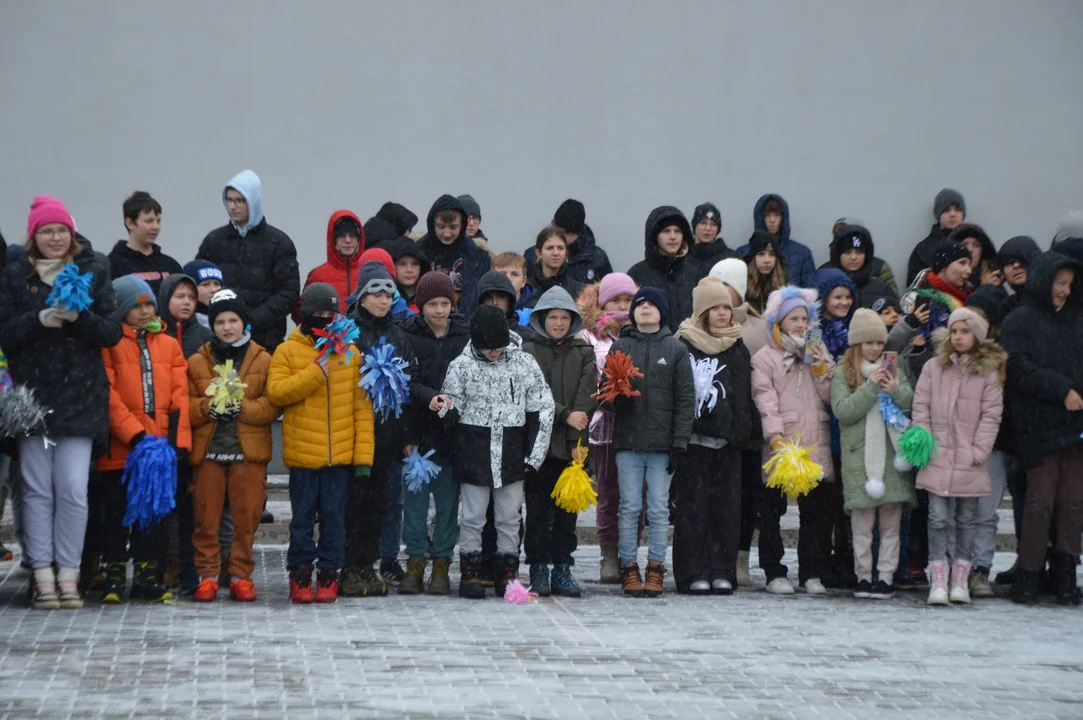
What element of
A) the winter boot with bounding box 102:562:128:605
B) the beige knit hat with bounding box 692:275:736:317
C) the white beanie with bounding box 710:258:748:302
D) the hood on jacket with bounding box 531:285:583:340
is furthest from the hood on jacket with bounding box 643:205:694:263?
the winter boot with bounding box 102:562:128:605

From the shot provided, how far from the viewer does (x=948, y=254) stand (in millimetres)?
10938

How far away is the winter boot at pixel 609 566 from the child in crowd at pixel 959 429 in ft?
6.67

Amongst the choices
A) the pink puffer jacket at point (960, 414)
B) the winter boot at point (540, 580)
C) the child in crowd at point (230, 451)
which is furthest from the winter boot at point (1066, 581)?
the child in crowd at point (230, 451)

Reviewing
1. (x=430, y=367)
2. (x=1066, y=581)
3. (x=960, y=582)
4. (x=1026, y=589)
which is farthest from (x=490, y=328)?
(x=1066, y=581)

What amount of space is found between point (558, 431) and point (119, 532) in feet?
8.84

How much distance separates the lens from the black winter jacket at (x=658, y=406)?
9.93m

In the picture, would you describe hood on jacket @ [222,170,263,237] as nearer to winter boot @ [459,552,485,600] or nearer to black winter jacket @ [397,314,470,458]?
black winter jacket @ [397,314,470,458]

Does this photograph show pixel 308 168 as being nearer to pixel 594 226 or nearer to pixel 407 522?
pixel 594 226

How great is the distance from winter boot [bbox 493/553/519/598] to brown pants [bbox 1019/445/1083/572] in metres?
A: 3.21

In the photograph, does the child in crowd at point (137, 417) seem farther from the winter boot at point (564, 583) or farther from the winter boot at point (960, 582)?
the winter boot at point (960, 582)

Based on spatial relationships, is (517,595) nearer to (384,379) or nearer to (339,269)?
(384,379)

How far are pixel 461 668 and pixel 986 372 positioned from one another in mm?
4431

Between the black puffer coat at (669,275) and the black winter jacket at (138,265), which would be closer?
the black winter jacket at (138,265)

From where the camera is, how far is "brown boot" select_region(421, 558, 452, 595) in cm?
985
